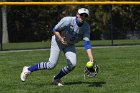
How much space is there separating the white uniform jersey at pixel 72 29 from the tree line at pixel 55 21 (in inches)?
535

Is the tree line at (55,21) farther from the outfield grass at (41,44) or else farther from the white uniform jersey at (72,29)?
the white uniform jersey at (72,29)

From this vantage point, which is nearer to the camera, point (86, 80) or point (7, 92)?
point (7, 92)

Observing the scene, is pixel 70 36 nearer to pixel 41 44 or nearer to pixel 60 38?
pixel 60 38

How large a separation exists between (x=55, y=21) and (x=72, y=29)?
47.7ft

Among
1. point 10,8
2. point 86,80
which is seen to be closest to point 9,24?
point 10,8

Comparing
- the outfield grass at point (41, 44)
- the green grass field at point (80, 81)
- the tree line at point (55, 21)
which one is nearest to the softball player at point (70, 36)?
the green grass field at point (80, 81)

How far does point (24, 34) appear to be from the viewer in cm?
2383

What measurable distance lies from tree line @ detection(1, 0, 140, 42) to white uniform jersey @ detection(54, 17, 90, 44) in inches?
535

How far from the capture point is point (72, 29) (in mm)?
9328

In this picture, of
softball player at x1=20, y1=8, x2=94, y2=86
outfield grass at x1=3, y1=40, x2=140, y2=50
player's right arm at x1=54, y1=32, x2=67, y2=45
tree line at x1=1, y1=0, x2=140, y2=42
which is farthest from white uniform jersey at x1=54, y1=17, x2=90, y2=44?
tree line at x1=1, y1=0, x2=140, y2=42

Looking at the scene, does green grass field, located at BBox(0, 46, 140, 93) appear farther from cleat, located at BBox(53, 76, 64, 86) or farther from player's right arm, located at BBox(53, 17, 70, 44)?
player's right arm, located at BBox(53, 17, 70, 44)

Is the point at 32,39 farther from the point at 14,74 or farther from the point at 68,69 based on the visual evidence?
the point at 68,69

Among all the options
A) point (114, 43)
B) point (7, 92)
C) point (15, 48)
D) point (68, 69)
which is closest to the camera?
point (7, 92)

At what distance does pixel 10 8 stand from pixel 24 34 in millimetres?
1521
